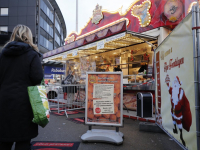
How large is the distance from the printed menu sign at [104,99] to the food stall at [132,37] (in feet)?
10.0

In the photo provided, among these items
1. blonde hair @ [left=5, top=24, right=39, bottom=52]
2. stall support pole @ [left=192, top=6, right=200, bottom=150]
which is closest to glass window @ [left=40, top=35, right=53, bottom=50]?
blonde hair @ [left=5, top=24, right=39, bottom=52]

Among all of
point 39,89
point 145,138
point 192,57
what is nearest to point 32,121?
point 39,89

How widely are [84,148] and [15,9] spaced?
1331 inches

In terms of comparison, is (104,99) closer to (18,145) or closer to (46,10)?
(18,145)

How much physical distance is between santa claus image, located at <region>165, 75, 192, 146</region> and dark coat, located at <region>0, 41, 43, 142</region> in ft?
6.73

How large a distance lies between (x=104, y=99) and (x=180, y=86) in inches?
75.2

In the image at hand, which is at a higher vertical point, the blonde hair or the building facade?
the building facade

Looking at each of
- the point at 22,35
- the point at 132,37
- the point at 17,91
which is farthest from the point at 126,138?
the point at 132,37

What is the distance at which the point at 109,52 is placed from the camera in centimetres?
1221

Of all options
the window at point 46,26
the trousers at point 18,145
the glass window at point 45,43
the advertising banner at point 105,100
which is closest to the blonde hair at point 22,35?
the trousers at point 18,145

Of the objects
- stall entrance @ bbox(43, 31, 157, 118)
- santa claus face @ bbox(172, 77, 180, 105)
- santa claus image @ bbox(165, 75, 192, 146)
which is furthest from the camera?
stall entrance @ bbox(43, 31, 157, 118)

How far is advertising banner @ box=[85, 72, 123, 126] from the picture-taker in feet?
12.7

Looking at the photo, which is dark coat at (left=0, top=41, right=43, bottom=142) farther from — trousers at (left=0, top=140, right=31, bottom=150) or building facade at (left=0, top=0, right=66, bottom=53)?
building facade at (left=0, top=0, right=66, bottom=53)

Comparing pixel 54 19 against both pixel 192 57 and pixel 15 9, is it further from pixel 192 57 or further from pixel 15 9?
pixel 192 57
